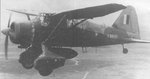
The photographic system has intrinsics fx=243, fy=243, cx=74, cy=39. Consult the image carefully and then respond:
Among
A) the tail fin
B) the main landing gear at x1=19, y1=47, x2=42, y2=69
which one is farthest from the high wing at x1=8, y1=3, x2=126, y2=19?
the tail fin

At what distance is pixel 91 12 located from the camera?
373 inches

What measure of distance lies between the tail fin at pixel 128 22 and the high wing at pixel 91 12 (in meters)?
4.10

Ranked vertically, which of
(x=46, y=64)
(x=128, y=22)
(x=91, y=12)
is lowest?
(x=46, y=64)

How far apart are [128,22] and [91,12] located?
18.4ft

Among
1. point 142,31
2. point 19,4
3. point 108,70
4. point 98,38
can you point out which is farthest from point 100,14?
point 142,31

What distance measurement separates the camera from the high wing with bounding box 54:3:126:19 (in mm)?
8766

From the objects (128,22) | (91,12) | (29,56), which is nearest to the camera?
(91,12)

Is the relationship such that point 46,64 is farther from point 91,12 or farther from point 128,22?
point 128,22

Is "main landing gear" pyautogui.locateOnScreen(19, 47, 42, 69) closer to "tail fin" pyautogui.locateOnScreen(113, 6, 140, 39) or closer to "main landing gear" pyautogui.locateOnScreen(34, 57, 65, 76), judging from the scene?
"main landing gear" pyautogui.locateOnScreen(34, 57, 65, 76)

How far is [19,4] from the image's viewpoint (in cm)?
7144

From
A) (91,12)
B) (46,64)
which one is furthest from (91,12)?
(46,64)

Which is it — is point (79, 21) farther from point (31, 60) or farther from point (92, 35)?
point (31, 60)

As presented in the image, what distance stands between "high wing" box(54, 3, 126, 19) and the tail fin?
4.10 meters

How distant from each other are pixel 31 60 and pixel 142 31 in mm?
98149
